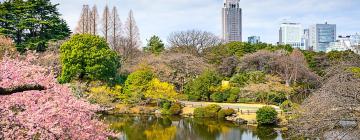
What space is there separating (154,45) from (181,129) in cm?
2187

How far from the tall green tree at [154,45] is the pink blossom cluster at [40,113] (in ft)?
110

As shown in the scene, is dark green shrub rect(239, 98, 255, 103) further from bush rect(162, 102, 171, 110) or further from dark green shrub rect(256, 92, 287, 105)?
bush rect(162, 102, 171, 110)

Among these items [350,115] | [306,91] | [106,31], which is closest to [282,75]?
[306,91]

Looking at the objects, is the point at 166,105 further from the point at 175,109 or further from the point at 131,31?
the point at 131,31

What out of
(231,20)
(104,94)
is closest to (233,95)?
(104,94)

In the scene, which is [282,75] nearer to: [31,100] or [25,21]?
[25,21]

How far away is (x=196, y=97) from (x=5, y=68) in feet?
76.4

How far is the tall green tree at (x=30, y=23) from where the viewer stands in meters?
28.0

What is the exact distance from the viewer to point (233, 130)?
20.3 m

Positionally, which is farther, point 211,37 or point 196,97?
point 211,37

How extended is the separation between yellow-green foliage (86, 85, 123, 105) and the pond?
107 centimetres

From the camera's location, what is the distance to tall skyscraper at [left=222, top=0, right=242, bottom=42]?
15445cm

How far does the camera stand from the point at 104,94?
2417cm

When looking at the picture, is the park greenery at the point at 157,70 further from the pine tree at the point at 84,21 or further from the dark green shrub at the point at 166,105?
the pine tree at the point at 84,21
